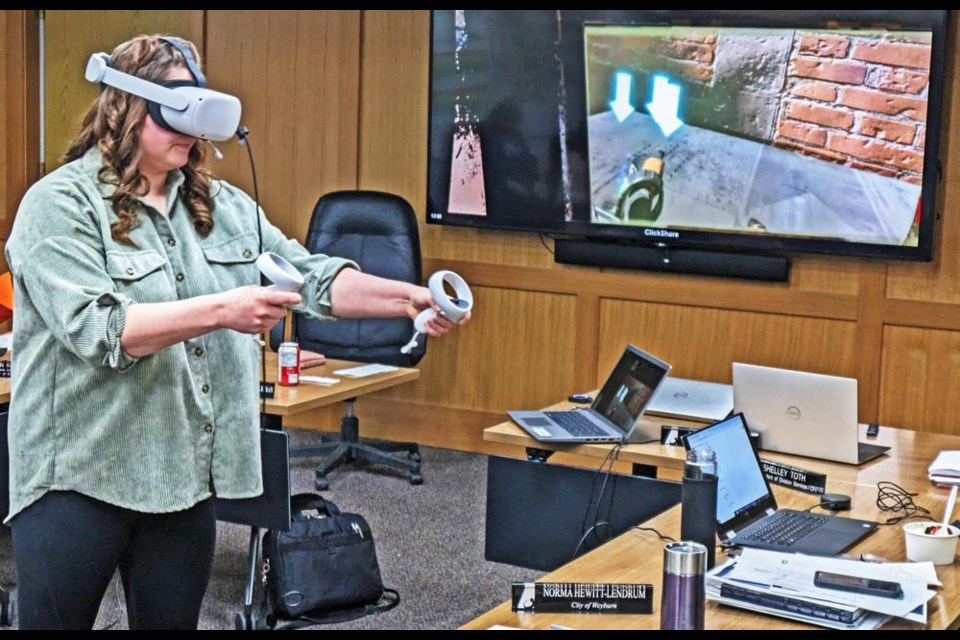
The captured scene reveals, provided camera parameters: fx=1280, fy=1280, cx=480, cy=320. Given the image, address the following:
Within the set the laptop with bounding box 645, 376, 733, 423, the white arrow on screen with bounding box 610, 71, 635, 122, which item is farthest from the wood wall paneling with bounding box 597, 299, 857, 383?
the laptop with bounding box 645, 376, 733, 423

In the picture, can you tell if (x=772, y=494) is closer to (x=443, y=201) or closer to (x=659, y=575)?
(x=659, y=575)

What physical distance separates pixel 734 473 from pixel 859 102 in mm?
2824

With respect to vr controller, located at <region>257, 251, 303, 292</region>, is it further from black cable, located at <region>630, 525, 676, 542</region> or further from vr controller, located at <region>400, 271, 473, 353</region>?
black cable, located at <region>630, 525, 676, 542</region>

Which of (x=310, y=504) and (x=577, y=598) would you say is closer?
(x=577, y=598)

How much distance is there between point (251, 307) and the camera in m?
2.10

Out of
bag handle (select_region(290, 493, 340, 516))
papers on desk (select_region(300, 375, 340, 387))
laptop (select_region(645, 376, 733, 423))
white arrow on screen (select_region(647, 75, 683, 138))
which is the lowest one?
bag handle (select_region(290, 493, 340, 516))

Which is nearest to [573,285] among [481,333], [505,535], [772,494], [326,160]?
[481,333]

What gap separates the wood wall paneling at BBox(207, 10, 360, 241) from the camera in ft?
20.9

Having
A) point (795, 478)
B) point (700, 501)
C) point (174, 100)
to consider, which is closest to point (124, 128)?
point (174, 100)

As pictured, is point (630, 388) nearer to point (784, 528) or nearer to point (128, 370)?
point (784, 528)

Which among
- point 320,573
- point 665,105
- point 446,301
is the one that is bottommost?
point 320,573

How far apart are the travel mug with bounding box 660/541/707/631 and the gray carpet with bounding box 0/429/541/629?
205 cm

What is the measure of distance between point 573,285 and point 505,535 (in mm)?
2502

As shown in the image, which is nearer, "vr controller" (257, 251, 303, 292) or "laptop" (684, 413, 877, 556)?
"vr controller" (257, 251, 303, 292)
